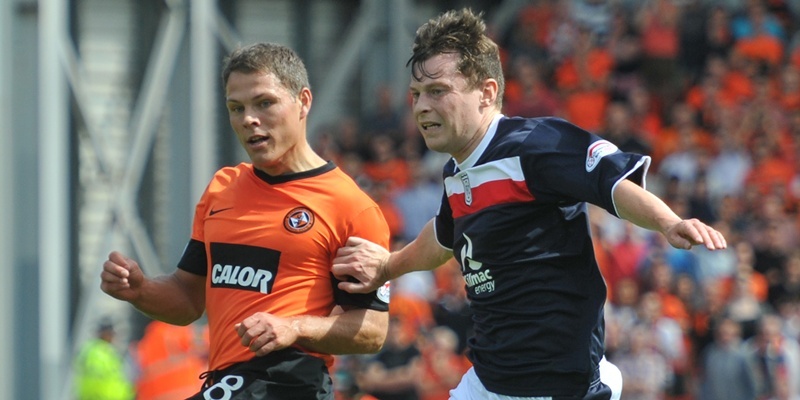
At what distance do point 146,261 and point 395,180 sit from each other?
9.39 feet

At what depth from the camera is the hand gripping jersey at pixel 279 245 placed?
509 cm

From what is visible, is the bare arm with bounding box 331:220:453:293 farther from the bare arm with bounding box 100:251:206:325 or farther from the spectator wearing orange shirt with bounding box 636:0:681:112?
the spectator wearing orange shirt with bounding box 636:0:681:112

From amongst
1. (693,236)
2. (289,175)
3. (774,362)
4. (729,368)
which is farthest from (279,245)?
(729,368)

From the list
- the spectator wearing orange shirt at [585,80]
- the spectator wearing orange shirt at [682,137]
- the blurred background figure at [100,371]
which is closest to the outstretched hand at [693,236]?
the blurred background figure at [100,371]

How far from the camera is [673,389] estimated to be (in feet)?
38.3

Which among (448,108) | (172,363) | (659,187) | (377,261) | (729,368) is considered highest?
(448,108)

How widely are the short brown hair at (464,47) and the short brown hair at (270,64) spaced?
489 mm

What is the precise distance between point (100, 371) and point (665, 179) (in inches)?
222

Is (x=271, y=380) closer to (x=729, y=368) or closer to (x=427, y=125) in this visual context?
(x=427, y=125)

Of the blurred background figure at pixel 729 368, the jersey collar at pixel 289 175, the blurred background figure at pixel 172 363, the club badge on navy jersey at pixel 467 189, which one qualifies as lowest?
the blurred background figure at pixel 729 368

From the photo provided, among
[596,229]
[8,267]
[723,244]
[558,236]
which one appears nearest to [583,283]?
[558,236]

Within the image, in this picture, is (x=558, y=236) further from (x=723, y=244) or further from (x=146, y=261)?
(x=146, y=261)

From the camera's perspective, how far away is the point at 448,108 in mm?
4898

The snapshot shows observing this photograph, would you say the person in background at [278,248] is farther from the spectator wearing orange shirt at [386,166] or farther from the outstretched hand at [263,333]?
the spectator wearing orange shirt at [386,166]
